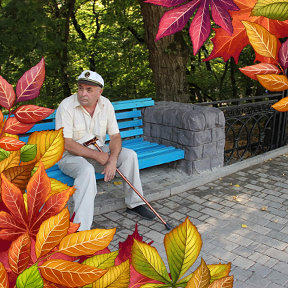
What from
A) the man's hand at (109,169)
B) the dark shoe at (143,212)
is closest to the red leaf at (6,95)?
the man's hand at (109,169)

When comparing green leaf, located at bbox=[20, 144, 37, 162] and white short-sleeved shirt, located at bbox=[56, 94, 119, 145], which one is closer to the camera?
green leaf, located at bbox=[20, 144, 37, 162]

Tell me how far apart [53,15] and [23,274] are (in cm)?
1521

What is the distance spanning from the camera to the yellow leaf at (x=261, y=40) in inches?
19.3

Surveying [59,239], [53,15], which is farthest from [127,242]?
[53,15]

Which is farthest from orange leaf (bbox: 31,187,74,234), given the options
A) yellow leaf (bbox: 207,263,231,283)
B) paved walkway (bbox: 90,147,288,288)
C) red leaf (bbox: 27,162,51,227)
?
paved walkway (bbox: 90,147,288,288)

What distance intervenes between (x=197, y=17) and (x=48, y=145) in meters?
0.30

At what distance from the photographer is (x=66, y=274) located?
425 millimetres

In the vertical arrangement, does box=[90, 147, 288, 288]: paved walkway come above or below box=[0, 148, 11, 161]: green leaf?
below

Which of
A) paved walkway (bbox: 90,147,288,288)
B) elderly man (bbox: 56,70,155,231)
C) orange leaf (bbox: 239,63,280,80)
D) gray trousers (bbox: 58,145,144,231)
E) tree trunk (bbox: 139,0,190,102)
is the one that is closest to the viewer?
orange leaf (bbox: 239,63,280,80)

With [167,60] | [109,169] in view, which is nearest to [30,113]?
[109,169]

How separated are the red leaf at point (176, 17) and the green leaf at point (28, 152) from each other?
0.26m

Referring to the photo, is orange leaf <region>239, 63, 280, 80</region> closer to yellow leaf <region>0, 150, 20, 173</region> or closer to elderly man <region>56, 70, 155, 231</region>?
yellow leaf <region>0, 150, 20, 173</region>

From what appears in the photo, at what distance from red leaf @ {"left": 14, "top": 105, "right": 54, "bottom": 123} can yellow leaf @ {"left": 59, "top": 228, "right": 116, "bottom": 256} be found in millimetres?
185

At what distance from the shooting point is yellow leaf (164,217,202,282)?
47 cm
